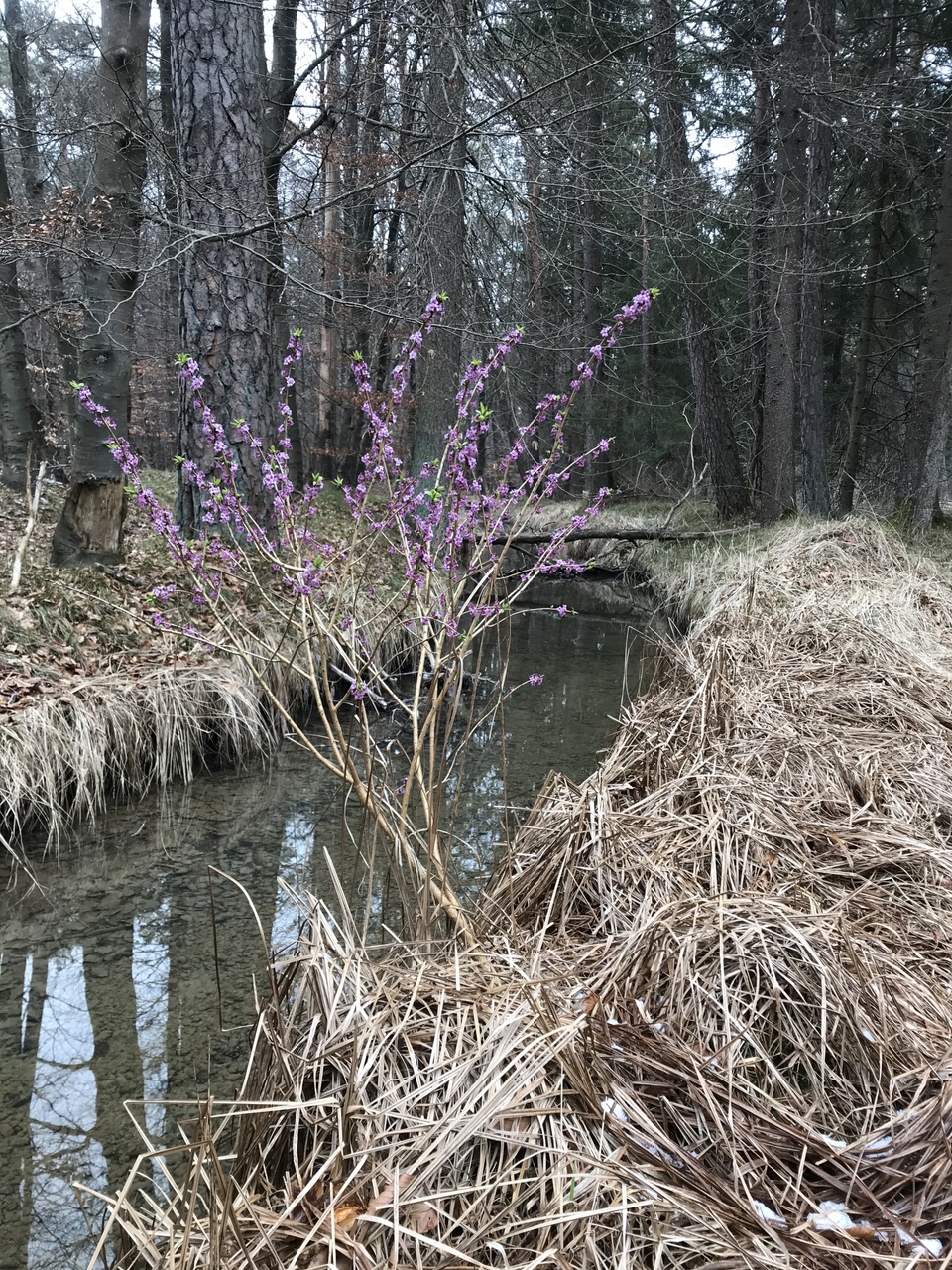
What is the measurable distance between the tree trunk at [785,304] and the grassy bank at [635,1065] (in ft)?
23.0

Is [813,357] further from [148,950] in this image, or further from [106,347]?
[148,950]

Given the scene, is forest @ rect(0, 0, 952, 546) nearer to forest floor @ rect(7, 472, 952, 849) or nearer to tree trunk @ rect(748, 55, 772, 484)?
tree trunk @ rect(748, 55, 772, 484)

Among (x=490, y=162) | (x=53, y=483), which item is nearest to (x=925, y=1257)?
(x=490, y=162)

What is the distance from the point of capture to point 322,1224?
1.40 metres

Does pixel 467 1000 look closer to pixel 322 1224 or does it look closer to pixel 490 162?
pixel 322 1224

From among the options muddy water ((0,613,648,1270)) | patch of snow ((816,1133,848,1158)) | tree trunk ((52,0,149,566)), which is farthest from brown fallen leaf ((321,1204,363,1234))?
tree trunk ((52,0,149,566))

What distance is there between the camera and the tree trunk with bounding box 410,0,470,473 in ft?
17.3

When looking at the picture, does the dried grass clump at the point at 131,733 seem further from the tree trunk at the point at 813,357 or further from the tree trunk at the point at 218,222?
the tree trunk at the point at 813,357

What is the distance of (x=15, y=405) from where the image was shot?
892cm

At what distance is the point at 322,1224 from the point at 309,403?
19276mm

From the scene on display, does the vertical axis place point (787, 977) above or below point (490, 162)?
below

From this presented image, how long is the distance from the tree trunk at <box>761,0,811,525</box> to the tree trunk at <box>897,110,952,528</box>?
1.22 metres

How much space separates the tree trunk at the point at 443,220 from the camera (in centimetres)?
529

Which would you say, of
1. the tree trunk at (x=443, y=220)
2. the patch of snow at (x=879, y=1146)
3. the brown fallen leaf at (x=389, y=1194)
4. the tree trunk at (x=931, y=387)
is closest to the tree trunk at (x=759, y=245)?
the tree trunk at (x=931, y=387)
